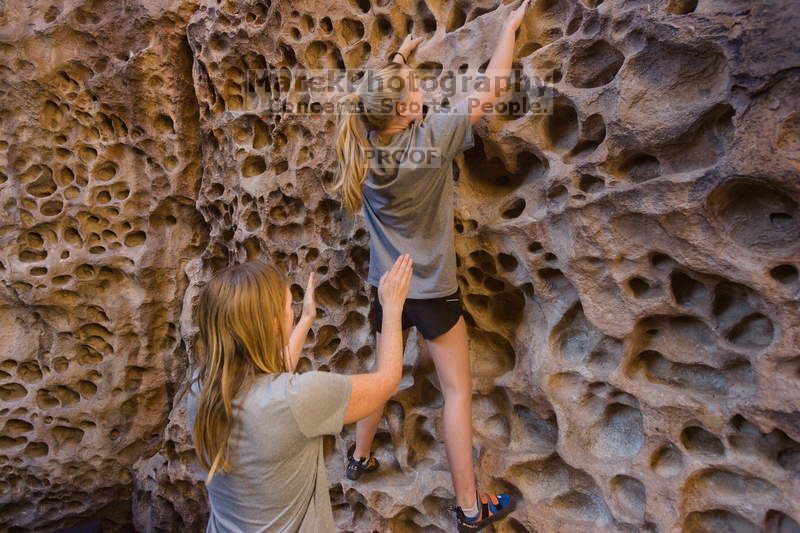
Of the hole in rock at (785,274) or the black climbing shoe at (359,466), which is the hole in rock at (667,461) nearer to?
the hole in rock at (785,274)

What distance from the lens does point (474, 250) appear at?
91.9 inches

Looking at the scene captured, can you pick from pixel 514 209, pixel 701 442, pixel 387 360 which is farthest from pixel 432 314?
pixel 701 442

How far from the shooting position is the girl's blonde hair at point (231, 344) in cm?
138

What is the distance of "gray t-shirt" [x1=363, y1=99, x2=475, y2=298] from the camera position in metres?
1.89

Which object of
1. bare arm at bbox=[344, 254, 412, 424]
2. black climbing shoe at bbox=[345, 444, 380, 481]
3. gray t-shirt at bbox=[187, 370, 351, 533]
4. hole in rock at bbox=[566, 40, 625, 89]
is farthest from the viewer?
black climbing shoe at bbox=[345, 444, 380, 481]

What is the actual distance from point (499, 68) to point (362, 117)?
1.54 ft

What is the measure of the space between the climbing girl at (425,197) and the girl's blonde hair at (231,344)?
1.81ft

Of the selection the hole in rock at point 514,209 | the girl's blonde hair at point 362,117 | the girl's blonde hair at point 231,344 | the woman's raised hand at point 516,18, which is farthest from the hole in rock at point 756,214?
the girl's blonde hair at point 231,344

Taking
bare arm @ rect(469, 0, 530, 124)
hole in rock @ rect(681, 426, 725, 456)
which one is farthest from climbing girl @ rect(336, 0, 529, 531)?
hole in rock @ rect(681, 426, 725, 456)

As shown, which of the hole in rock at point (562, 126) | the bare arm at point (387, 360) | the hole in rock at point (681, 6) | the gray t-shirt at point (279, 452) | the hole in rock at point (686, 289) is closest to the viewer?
the gray t-shirt at point (279, 452)

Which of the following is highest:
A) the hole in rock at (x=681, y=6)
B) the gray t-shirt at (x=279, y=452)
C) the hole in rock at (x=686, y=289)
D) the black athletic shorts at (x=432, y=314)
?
the hole in rock at (x=681, y=6)

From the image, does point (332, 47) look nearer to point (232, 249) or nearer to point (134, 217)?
point (232, 249)

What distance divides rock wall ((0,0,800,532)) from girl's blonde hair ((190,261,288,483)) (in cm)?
106

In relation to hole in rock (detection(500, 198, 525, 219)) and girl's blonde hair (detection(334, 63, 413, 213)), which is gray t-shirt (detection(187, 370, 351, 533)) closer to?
girl's blonde hair (detection(334, 63, 413, 213))
